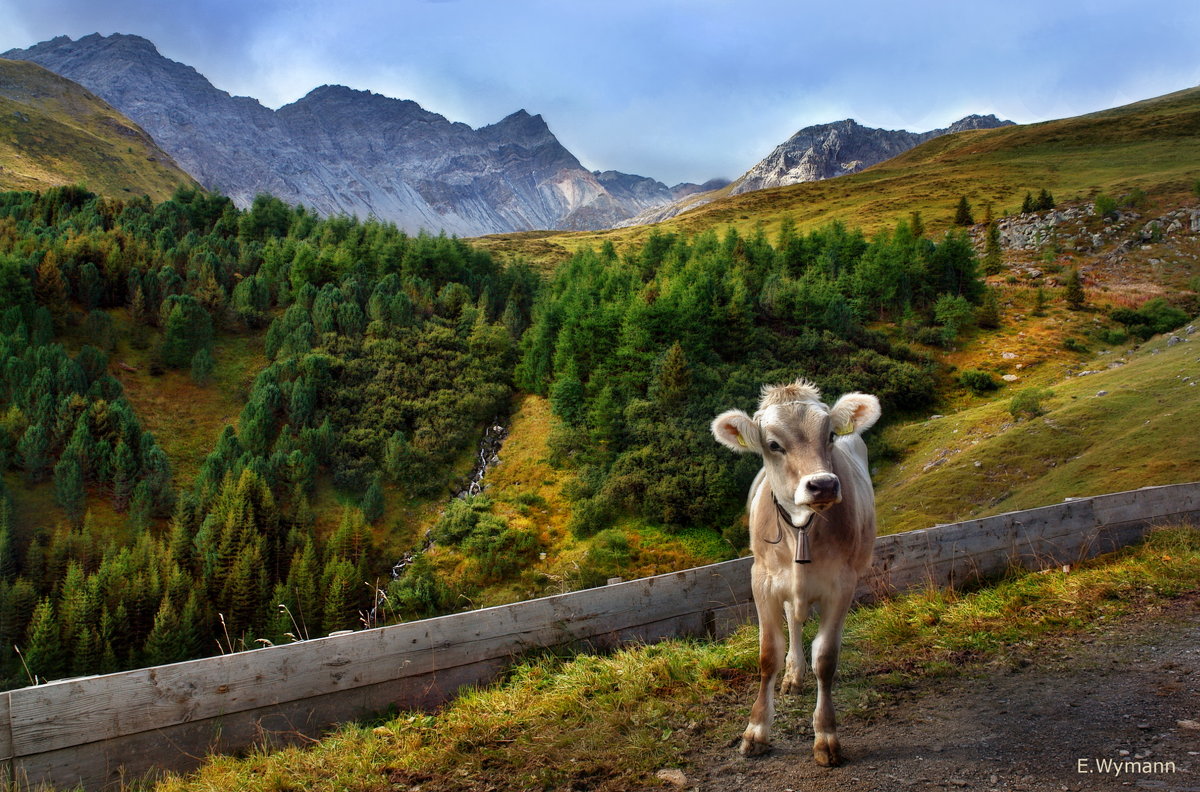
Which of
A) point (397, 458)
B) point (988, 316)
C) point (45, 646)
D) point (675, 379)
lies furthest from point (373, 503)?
point (988, 316)

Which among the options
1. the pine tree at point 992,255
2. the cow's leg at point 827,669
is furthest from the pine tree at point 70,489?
the pine tree at point 992,255

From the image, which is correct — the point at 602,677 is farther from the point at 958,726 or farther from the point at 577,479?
the point at 577,479

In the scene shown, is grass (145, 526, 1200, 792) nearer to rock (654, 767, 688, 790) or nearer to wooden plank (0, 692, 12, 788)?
rock (654, 767, 688, 790)

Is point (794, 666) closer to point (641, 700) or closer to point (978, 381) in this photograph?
point (641, 700)

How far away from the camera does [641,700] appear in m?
5.20

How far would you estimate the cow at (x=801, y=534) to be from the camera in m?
4.00

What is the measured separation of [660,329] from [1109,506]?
31.8 meters

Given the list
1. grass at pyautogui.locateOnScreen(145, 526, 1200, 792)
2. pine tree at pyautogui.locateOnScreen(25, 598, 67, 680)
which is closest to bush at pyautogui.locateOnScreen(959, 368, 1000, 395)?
grass at pyautogui.locateOnScreen(145, 526, 1200, 792)

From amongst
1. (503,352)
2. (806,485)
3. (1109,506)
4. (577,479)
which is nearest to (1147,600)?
(1109,506)

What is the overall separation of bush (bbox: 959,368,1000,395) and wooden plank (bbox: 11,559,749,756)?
34.7 meters

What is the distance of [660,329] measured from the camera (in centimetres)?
4000

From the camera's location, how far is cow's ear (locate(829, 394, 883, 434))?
13.7 feet

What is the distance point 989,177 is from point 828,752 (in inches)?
4139

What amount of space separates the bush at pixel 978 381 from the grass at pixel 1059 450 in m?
5.63
